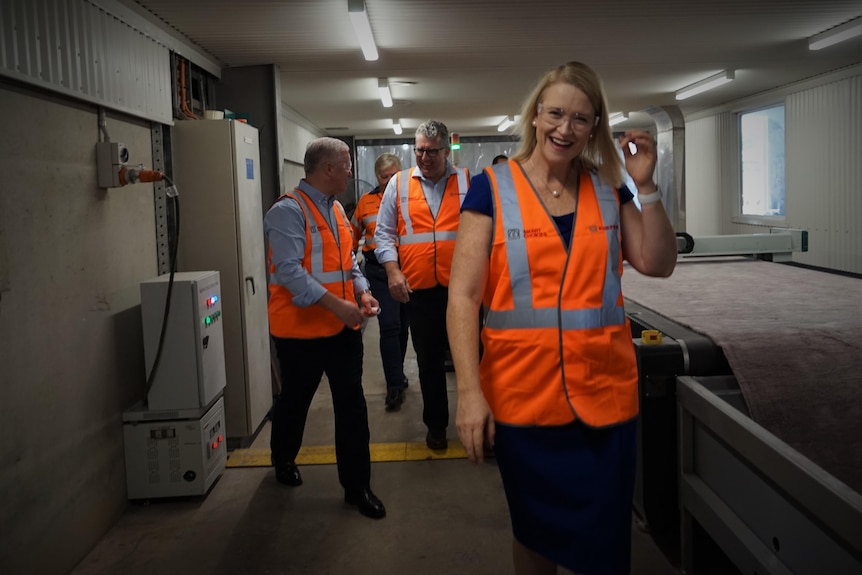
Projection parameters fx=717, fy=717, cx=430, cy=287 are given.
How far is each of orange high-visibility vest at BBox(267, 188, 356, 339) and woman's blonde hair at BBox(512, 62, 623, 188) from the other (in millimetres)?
1518

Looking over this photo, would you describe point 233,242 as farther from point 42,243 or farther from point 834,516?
point 834,516

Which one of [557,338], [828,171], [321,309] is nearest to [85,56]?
[321,309]

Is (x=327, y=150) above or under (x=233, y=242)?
above

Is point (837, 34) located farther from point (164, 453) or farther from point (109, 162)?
point (164, 453)

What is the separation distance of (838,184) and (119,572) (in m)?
8.41

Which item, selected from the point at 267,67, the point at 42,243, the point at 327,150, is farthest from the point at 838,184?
the point at 42,243

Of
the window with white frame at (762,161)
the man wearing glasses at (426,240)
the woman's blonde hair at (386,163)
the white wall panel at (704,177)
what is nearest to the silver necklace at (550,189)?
the man wearing glasses at (426,240)

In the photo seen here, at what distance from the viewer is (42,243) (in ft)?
9.34

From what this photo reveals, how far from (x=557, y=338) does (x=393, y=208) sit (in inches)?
96.0

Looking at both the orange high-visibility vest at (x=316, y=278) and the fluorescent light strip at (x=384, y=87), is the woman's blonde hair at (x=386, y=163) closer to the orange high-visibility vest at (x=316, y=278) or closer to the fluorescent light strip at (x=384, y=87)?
the fluorescent light strip at (x=384, y=87)

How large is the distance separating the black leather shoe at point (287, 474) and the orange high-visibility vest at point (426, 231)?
116 cm

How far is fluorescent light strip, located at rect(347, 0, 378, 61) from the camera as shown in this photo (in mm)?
4160

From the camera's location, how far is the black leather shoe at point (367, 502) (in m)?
3.36

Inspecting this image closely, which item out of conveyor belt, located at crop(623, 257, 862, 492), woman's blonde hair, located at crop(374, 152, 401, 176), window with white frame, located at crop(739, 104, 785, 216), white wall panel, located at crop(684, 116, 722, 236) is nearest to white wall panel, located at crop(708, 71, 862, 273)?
window with white frame, located at crop(739, 104, 785, 216)
